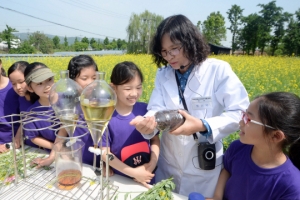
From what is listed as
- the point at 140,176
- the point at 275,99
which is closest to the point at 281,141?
the point at 275,99

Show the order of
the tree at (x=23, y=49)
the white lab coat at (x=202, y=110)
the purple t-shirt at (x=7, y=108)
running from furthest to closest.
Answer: the tree at (x=23, y=49), the purple t-shirt at (x=7, y=108), the white lab coat at (x=202, y=110)

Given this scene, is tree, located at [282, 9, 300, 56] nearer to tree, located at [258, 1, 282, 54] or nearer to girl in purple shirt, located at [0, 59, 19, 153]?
tree, located at [258, 1, 282, 54]

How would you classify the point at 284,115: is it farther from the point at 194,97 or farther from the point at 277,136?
the point at 194,97

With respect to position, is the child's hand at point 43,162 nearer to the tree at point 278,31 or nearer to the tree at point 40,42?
the tree at point 278,31

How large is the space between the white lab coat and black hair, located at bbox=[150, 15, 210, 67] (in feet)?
0.25

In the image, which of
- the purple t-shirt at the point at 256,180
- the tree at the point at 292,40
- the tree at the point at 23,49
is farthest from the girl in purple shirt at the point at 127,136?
the tree at the point at 23,49

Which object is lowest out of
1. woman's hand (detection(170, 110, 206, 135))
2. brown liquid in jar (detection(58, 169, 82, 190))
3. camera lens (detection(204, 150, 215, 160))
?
brown liquid in jar (detection(58, 169, 82, 190))

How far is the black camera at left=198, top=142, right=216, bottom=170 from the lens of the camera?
137cm

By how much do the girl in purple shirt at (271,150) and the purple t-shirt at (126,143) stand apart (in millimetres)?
584

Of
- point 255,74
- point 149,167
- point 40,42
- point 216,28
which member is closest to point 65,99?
point 149,167

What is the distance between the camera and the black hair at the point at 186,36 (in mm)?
1378

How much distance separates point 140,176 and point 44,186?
0.52 meters

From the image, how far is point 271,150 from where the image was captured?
3.63ft

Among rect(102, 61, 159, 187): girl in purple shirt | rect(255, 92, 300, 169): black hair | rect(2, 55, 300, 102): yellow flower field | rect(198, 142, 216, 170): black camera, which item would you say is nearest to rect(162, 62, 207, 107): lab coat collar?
rect(102, 61, 159, 187): girl in purple shirt
